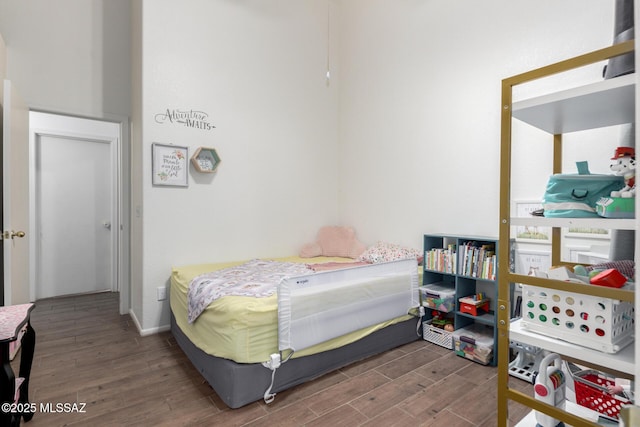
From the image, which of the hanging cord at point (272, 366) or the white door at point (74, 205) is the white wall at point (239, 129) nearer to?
the hanging cord at point (272, 366)

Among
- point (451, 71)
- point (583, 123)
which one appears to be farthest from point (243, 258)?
point (583, 123)

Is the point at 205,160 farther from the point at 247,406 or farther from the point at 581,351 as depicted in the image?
the point at 581,351

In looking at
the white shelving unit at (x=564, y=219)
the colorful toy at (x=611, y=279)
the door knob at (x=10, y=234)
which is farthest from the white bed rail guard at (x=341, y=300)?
the door knob at (x=10, y=234)

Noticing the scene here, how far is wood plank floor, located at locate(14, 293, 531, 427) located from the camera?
159 cm

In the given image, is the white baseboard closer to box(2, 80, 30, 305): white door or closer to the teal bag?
box(2, 80, 30, 305): white door

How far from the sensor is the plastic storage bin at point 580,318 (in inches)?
38.2

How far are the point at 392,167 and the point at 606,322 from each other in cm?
245

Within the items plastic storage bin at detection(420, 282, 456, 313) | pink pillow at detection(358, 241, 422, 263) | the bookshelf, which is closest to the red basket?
the bookshelf

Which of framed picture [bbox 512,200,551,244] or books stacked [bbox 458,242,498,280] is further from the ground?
framed picture [bbox 512,200,551,244]

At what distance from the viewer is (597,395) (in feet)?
3.81

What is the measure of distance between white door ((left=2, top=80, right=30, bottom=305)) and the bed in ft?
3.49

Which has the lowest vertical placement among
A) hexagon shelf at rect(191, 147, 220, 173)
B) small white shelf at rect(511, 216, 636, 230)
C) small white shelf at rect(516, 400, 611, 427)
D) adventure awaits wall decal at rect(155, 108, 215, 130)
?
small white shelf at rect(516, 400, 611, 427)

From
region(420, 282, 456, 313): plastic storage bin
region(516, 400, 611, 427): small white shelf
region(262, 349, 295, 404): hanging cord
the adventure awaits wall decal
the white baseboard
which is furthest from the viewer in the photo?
the adventure awaits wall decal

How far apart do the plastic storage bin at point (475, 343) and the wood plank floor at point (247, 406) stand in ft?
0.23
